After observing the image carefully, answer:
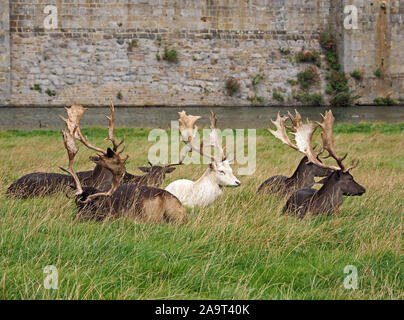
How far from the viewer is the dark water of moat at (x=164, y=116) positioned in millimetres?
25391

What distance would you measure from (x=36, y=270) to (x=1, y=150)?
1080cm

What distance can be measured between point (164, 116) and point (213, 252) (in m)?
21.5

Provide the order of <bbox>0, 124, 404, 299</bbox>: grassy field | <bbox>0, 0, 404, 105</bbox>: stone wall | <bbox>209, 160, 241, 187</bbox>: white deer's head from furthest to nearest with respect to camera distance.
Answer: <bbox>0, 0, 404, 105</bbox>: stone wall < <bbox>209, 160, 241, 187</bbox>: white deer's head < <bbox>0, 124, 404, 299</bbox>: grassy field

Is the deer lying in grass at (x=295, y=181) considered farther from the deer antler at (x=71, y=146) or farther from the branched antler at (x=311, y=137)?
the deer antler at (x=71, y=146)

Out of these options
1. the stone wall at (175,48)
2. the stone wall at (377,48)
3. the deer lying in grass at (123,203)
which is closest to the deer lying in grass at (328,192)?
the deer lying in grass at (123,203)

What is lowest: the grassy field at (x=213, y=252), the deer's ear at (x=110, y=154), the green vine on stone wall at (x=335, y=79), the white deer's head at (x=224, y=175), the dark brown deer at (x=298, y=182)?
the grassy field at (x=213, y=252)

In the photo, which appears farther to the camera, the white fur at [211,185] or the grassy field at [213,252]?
the white fur at [211,185]

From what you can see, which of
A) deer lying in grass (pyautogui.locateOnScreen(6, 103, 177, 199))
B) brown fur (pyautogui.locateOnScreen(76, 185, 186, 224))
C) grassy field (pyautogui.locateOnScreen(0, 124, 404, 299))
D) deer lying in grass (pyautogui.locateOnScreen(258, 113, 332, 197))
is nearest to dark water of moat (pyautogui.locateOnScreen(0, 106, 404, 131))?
deer lying in grass (pyautogui.locateOnScreen(6, 103, 177, 199))

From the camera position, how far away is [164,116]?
27141 millimetres

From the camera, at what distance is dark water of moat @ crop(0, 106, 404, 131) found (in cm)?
2539

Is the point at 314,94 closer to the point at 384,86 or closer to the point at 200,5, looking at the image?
the point at 384,86

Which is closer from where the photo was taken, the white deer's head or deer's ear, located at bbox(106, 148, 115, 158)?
deer's ear, located at bbox(106, 148, 115, 158)

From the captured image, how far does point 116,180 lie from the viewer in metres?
7.18

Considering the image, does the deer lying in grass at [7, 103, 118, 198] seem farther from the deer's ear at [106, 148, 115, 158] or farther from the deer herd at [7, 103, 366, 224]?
the deer's ear at [106, 148, 115, 158]
